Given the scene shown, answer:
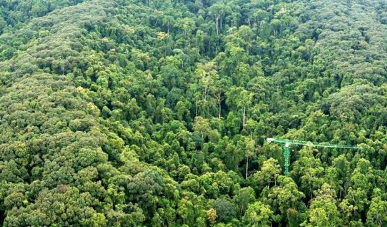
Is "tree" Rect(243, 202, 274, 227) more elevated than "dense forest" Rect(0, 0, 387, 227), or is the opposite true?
"dense forest" Rect(0, 0, 387, 227)

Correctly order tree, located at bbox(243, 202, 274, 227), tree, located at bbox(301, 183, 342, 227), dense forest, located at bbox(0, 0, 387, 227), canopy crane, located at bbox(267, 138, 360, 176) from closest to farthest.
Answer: dense forest, located at bbox(0, 0, 387, 227) → tree, located at bbox(301, 183, 342, 227) → tree, located at bbox(243, 202, 274, 227) → canopy crane, located at bbox(267, 138, 360, 176)

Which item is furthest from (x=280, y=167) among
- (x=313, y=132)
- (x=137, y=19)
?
(x=137, y=19)

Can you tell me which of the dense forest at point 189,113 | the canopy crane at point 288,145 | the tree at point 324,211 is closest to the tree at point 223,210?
the dense forest at point 189,113

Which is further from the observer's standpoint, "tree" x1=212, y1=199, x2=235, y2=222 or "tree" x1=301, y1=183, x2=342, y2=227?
"tree" x1=212, y1=199, x2=235, y2=222

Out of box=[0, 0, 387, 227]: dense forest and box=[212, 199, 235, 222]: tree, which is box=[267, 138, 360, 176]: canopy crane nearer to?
box=[0, 0, 387, 227]: dense forest

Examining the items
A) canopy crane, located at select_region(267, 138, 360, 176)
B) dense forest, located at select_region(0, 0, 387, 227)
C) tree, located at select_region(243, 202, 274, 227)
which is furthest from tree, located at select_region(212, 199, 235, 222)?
canopy crane, located at select_region(267, 138, 360, 176)

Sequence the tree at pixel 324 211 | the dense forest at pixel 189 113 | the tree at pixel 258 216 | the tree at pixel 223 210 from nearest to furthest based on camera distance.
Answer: the dense forest at pixel 189 113
the tree at pixel 324 211
the tree at pixel 258 216
the tree at pixel 223 210

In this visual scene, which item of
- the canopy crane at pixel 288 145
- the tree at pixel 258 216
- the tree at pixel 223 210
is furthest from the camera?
the canopy crane at pixel 288 145

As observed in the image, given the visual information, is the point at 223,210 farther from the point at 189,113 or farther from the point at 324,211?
the point at 189,113

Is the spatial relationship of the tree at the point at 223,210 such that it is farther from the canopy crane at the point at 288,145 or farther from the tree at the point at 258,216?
the canopy crane at the point at 288,145
